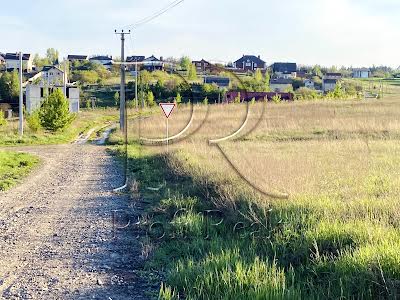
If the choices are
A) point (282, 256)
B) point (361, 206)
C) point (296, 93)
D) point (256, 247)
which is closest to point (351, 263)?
point (282, 256)

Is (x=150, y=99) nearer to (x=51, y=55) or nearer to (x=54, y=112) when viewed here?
(x=54, y=112)

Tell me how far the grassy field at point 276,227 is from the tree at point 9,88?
6116 centimetres

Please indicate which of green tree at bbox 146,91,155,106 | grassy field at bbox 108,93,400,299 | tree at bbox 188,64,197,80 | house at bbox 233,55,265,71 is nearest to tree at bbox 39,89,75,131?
green tree at bbox 146,91,155,106

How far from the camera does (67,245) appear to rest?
6.88 metres

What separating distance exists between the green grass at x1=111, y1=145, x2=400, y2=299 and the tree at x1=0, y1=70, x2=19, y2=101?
6514 cm

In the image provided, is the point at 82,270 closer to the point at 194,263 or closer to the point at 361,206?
the point at 194,263

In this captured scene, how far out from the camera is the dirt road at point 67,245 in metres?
5.21

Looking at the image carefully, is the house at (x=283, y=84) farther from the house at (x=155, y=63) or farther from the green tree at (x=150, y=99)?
the house at (x=155, y=63)

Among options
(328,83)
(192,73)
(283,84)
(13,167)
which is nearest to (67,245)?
(192,73)

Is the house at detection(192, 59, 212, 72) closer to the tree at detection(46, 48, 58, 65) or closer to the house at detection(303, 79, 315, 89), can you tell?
the house at detection(303, 79, 315, 89)

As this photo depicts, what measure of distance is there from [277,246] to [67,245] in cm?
303

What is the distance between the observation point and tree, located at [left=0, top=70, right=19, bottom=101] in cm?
6825

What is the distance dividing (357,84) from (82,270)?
67716mm

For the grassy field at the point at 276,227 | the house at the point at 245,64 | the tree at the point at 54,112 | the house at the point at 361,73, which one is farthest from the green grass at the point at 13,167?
the house at the point at 361,73
